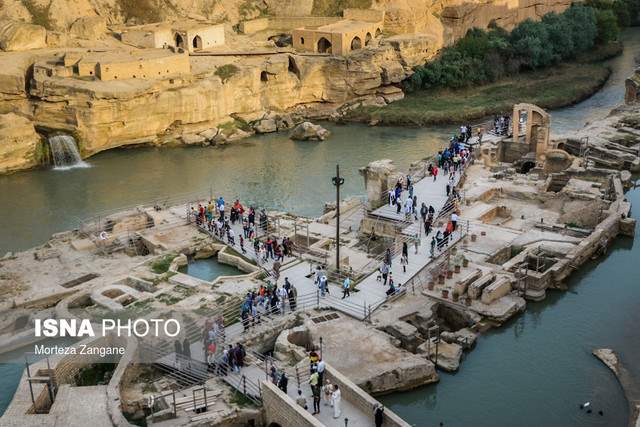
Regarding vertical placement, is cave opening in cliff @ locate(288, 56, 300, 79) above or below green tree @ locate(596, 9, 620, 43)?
below

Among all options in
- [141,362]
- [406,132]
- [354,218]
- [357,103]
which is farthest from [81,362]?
[357,103]

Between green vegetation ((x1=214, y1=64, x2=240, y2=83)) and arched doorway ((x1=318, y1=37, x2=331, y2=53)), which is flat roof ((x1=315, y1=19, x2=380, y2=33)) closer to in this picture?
arched doorway ((x1=318, y1=37, x2=331, y2=53))

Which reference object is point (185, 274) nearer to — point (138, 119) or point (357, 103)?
point (138, 119)

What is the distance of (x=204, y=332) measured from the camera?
22484 mm

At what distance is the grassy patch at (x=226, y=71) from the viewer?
5348 cm

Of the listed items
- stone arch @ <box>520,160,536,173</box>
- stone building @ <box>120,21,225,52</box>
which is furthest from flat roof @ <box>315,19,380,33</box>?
stone arch @ <box>520,160,536,173</box>

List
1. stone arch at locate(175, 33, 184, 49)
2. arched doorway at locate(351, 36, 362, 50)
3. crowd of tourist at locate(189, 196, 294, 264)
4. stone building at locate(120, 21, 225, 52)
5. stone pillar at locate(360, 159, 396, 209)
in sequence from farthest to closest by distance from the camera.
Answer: arched doorway at locate(351, 36, 362, 50) → stone arch at locate(175, 33, 184, 49) → stone building at locate(120, 21, 225, 52) → stone pillar at locate(360, 159, 396, 209) → crowd of tourist at locate(189, 196, 294, 264)

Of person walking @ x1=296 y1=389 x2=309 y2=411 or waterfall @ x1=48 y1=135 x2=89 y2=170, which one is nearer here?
person walking @ x1=296 y1=389 x2=309 y2=411

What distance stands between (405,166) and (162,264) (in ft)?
65.2

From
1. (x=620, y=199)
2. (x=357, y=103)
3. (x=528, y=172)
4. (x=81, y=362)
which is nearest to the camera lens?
(x=81, y=362)

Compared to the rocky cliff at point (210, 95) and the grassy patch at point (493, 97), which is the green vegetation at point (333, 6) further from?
the grassy patch at point (493, 97)

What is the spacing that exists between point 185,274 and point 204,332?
279 inches

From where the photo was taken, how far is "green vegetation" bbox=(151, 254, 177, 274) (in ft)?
95.9

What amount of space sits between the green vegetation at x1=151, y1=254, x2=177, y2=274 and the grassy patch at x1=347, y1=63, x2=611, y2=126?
28964mm
